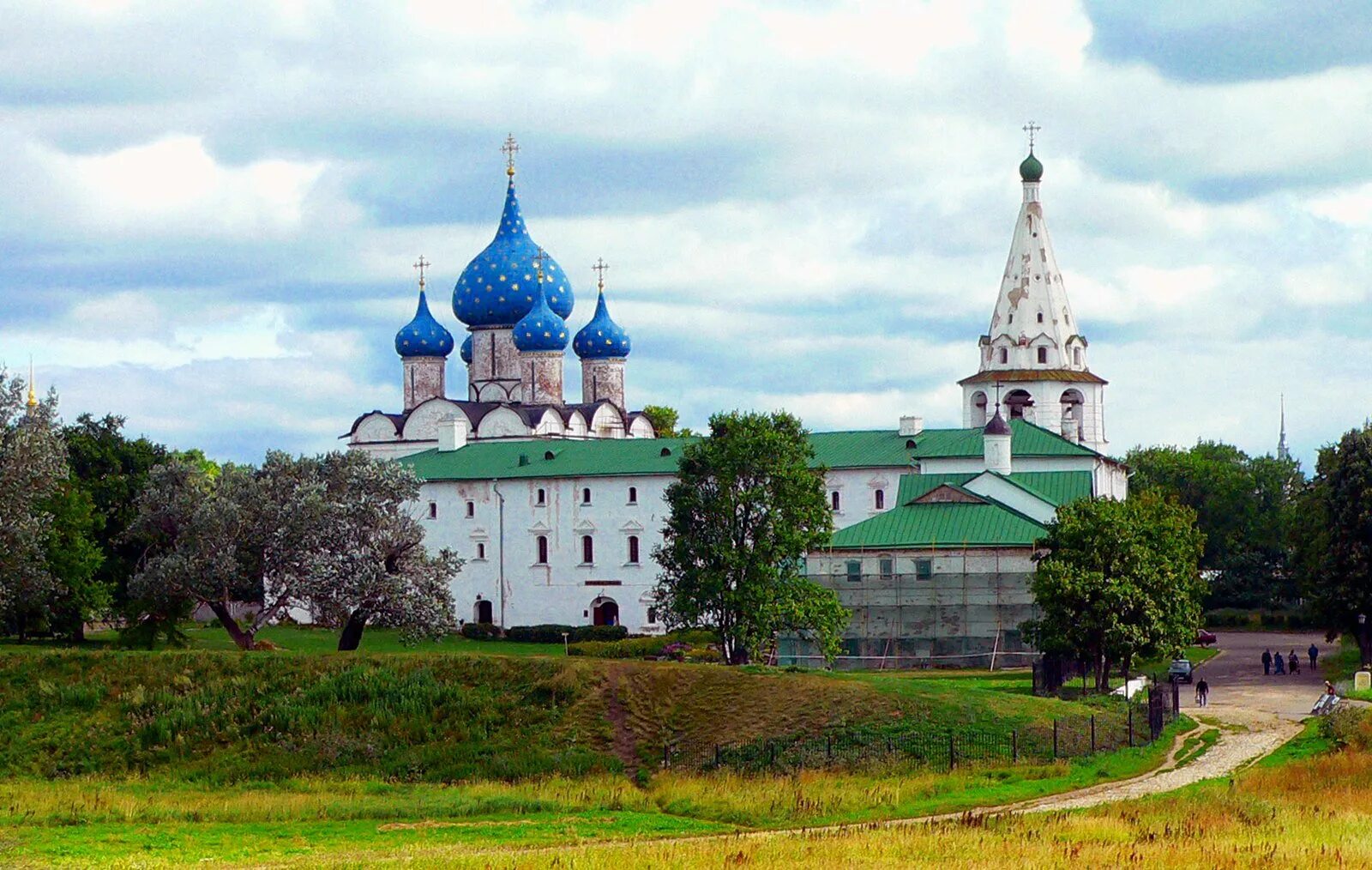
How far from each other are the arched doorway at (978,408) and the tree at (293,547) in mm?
34324

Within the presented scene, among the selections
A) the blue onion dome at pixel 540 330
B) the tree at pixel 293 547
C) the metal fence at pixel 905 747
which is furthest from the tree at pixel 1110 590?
the blue onion dome at pixel 540 330

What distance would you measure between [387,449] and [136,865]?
2445 inches

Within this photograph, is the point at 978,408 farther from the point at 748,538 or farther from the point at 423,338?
the point at 748,538

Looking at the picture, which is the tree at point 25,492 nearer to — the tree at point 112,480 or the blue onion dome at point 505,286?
the tree at point 112,480

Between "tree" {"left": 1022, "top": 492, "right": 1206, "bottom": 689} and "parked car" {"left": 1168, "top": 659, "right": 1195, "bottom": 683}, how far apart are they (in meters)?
3.38

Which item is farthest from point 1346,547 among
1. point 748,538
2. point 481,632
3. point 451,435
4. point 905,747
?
point 451,435

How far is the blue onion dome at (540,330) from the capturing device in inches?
3378

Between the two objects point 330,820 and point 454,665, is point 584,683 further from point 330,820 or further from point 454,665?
point 330,820

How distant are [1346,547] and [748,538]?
1539 centimetres

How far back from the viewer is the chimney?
268 ft

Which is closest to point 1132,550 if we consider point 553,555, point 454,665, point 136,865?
point 454,665

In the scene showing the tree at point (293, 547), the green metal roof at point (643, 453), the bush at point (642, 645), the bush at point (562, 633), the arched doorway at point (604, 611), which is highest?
the green metal roof at point (643, 453)

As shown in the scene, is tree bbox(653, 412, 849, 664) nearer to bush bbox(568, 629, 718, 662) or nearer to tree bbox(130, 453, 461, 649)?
tree bbox(130, 453, 461, 649)

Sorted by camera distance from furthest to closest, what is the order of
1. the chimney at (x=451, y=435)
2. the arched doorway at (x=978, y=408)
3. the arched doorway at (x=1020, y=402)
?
the arched doorway at (x=978, y=408) → the arched doorway at (x=1020, y=402) → the chimney at (x=451, y=435)
